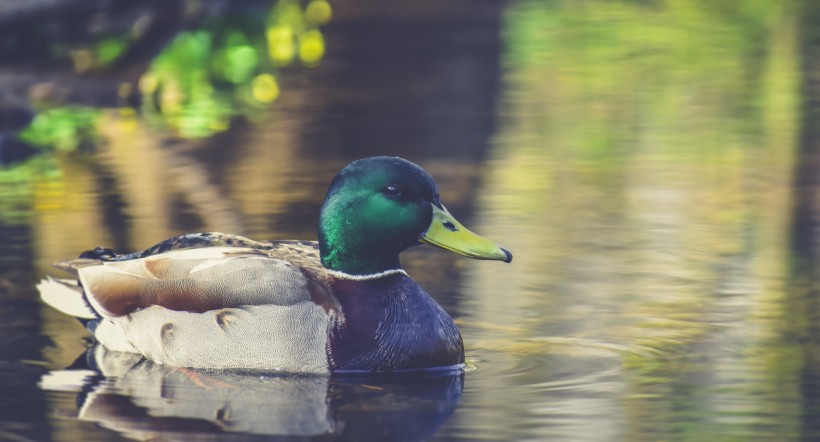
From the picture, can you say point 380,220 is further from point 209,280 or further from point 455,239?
point 209,280

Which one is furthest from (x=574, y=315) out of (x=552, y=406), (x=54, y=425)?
(x=54, y=425)

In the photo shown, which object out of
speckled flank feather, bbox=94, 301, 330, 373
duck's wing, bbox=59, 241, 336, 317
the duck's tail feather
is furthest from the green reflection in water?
the duck's tail feather

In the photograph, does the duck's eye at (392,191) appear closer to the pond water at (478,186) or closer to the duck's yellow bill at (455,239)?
the duck's yellow bill at (455,239)

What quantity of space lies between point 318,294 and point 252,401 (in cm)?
60

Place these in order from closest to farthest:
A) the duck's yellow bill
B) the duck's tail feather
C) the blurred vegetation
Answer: the duck's yellow bill < the duck's tail feather < the blurred vegetation

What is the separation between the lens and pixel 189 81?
55.1 feet

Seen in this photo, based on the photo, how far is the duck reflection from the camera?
6992 millimetres

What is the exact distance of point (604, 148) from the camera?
13812mm

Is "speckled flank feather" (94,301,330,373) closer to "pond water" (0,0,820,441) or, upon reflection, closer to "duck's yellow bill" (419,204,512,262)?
"pond water" (0,0,820,441)

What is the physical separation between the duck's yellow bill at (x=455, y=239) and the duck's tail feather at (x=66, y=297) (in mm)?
1620

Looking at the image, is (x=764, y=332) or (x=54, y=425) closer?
(x=54, y=425)

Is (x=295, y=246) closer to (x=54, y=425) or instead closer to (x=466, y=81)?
(x=54, y=425)

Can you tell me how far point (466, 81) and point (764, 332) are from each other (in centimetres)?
884

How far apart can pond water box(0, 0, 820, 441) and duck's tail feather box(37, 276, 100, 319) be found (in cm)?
16
